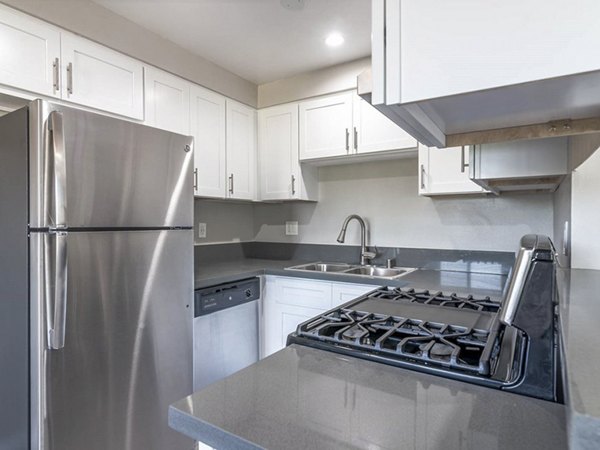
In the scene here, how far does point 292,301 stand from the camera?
242 cm

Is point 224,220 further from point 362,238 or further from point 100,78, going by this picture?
point 100,78

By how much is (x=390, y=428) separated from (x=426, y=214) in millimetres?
2198

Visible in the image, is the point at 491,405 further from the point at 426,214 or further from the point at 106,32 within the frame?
the point at 106,32

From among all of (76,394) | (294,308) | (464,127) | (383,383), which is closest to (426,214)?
(294,308)

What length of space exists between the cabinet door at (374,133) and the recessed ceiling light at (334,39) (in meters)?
0.36

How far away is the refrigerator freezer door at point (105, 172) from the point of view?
1.29m

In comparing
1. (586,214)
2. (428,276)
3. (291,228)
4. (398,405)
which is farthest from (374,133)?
(398,405)

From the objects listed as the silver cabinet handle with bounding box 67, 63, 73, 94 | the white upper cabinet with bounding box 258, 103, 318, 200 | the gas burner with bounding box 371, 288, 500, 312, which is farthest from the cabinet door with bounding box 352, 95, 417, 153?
the silver cabinet handle with bounding box 67, 63, 73, 94

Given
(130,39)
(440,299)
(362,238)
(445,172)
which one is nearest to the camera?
(440,299)

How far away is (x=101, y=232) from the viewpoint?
1470 millimetres

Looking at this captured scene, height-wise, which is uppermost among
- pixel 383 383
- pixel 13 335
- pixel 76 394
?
pixel 383 383

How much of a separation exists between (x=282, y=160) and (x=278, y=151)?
0.28 ft

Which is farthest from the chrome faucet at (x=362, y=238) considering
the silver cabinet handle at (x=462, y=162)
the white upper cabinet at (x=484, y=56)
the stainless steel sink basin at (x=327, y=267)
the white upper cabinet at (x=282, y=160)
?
the white upper cabinet at (x=484, y=56)

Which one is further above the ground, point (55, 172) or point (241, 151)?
point (241, 151)
